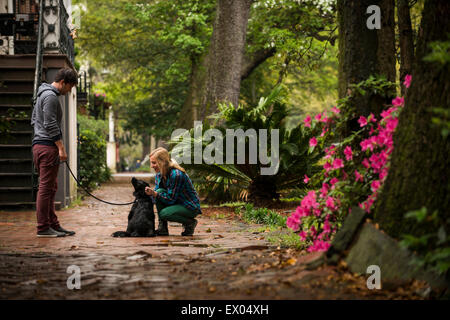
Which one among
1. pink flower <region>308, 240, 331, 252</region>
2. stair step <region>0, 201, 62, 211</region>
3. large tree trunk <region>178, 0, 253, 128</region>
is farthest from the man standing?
large tree trunk <region>178, 0, 253, 128</region>

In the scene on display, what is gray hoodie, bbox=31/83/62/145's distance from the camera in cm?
784

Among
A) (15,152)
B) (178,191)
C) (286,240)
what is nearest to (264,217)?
(178,191)

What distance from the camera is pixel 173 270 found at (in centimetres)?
523

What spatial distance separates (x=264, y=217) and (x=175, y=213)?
2008mm

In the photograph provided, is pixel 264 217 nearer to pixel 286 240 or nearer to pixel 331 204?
pixel 286 240

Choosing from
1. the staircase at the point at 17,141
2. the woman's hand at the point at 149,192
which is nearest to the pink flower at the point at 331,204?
the woman's hand at the point at 149,192

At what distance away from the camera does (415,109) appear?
441cm

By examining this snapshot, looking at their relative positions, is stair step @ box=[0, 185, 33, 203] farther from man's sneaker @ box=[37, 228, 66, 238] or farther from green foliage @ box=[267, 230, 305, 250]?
green foliage @ box=[267, 230, 305, 250]

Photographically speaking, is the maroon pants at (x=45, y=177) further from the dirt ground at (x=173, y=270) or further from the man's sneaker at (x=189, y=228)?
the man's sneaker at (x=189, y=228)

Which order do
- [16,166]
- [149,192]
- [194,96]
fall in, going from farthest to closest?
[194,96]
[16,166]
[149,192]

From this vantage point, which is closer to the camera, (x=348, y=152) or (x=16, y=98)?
(x=348, y=152)

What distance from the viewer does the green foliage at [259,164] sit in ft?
37.8

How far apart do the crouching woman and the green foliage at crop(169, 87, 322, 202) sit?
3425 millimetres

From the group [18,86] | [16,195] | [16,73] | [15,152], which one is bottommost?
[16,195]
